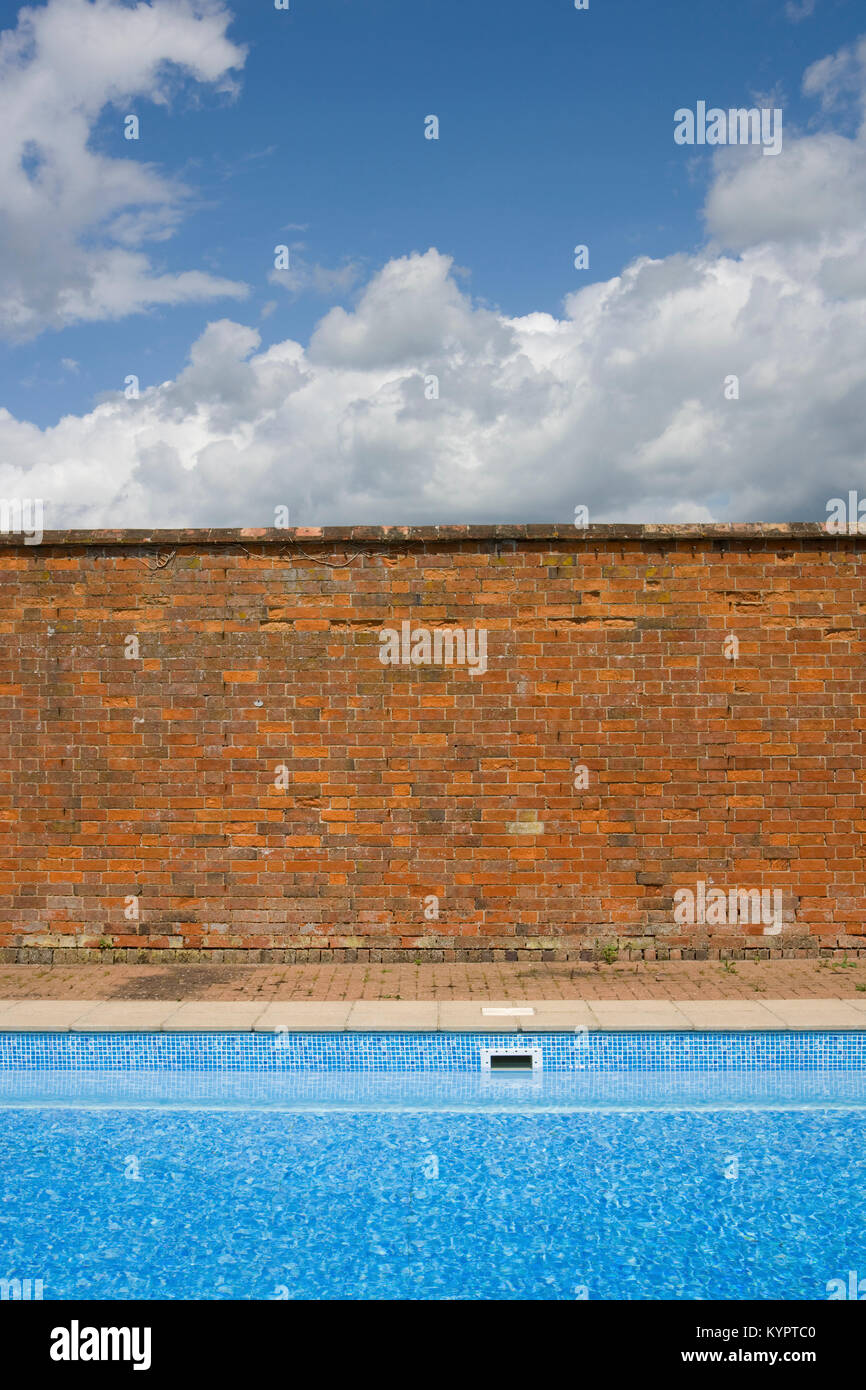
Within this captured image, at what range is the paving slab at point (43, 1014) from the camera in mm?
6094

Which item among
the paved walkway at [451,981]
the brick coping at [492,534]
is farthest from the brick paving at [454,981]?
the brick coping at [492,534]

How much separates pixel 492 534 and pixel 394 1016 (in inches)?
169

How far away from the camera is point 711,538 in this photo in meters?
8.14

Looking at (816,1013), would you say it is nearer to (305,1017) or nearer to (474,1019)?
(474,1019)

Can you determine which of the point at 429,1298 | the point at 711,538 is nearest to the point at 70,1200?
the point at 429,1298

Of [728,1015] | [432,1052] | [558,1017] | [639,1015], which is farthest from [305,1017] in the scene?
[728,1015]

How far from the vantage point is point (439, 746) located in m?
8.07

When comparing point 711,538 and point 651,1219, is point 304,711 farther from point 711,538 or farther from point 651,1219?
point 651,1219

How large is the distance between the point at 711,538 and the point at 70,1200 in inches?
279

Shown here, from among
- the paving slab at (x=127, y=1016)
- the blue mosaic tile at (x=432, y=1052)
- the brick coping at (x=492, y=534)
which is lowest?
the blue mosaic tile at (x=432, y=1052)

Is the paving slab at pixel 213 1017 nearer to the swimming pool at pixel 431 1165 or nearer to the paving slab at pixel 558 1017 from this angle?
the swimming pool at pixel 431 1165

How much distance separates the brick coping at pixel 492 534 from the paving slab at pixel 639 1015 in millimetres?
4069

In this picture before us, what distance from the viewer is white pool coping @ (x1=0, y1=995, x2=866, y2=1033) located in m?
6.07

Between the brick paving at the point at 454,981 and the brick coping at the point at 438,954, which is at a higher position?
the brick coping at the point at 438,954
